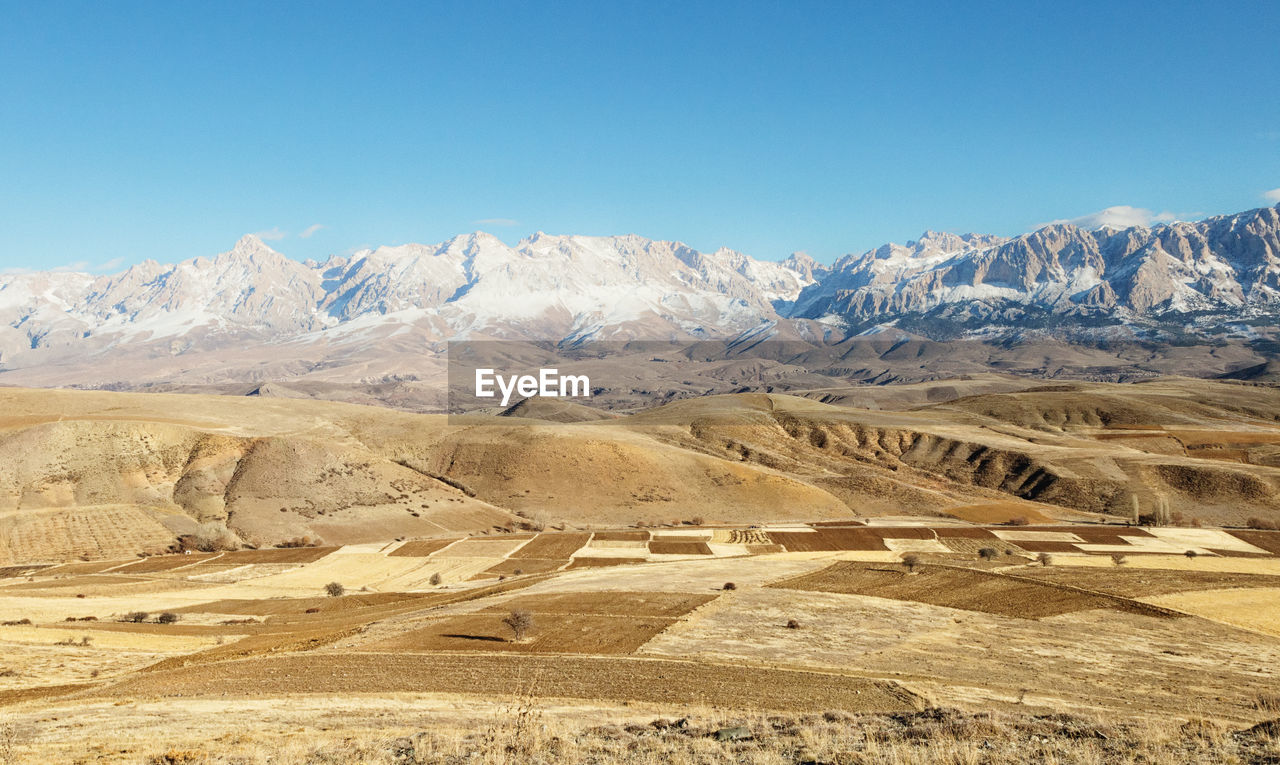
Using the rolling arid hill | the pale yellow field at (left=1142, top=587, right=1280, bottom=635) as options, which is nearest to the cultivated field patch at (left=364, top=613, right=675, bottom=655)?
the pale yellow field at (left=1142, top=587, right=1280, bottom=635)

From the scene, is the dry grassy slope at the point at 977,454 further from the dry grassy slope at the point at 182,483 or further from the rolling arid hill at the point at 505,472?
the dry grassy slope at the point at 182,483

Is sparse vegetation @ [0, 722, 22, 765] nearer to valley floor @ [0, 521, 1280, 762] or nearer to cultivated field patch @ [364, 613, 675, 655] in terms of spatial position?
valley floor @ [0, 521, 1280, 762]

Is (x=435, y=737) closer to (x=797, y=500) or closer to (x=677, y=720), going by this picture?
(x=677, y=720)

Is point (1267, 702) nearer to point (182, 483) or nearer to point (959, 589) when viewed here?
point (959, 589)

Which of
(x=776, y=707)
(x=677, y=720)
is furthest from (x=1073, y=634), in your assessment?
(x=677, y=720)

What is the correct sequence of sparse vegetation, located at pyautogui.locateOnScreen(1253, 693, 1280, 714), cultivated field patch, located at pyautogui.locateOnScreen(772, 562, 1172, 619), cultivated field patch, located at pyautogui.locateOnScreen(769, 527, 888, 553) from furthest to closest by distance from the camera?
cultivated field patch, located at pyautogui.locateOnScreen(769, 527, 888, 553) → cultivated field patch, located at pyautogui.locateOnScreen(772, 562, 1172, 619) → sparse vegetation, located at pyautogui.locateOnScreen(1253, 693, 1280, 714)

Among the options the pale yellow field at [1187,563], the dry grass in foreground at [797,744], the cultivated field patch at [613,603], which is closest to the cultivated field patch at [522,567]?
the cultivated field patch at [613,603]
